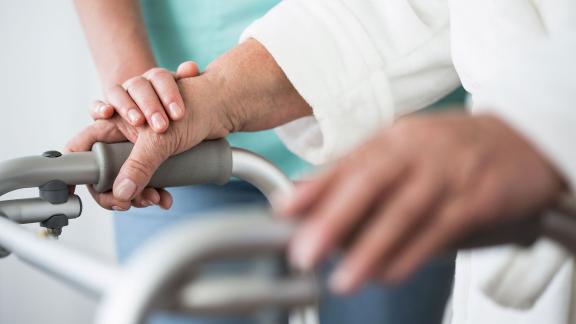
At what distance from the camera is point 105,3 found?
3.26 feet

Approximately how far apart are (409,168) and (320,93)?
53 cm

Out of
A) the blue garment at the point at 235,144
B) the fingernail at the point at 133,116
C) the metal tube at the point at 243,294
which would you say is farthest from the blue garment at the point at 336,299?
the metal tube at the point at 243,294

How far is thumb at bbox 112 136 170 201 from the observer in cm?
65

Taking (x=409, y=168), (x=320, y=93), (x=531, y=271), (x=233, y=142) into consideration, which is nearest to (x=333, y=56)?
(x=320, y=93)

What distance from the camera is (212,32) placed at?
1007mm

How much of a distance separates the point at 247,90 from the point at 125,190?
0.18 metres

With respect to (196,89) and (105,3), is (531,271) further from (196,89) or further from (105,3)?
(105,3)

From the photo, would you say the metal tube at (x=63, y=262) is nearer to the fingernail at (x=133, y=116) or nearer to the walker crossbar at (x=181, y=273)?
the walker crossbar at (x=181, y=273)

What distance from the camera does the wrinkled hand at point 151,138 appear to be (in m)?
0.66

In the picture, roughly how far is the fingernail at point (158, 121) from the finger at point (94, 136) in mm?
73

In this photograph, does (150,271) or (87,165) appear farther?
(87,165)

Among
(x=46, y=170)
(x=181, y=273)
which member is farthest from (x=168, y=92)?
(x=181, y=273)

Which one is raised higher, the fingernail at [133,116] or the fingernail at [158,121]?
the fingernail at [133,116]

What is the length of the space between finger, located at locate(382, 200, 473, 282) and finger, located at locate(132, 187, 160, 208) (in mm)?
496
